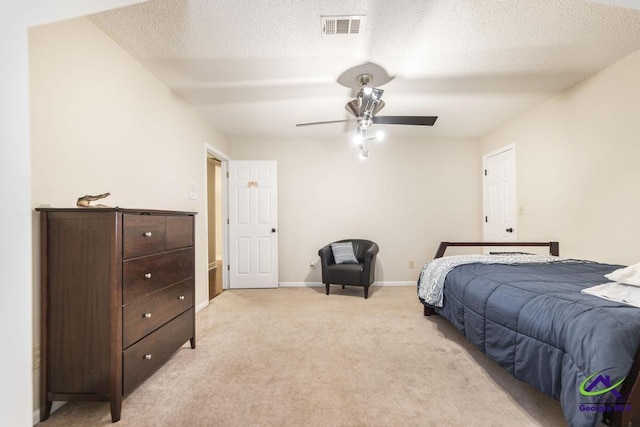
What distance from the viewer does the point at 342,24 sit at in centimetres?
192

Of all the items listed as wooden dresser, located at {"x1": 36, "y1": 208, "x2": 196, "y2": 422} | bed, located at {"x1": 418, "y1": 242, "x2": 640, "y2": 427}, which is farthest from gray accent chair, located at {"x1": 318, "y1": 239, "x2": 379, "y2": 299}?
wooden dresser, located at {"x1": 36, "y1": 208, "x2": 196, "y2": 422}

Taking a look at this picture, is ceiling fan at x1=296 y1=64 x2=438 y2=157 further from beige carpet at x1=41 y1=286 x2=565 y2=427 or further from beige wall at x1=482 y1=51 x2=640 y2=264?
beige carpet at x1=41 y1=286 x2=565 y2=427

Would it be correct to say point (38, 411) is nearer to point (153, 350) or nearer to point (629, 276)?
point (153, 350)

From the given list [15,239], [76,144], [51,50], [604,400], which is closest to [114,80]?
[51,50]

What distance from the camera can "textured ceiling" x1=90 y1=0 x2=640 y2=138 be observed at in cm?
182

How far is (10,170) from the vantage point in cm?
96

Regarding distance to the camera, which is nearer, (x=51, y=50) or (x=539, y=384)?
(x=539, y=384)

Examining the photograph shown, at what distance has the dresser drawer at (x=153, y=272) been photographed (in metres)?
1.61

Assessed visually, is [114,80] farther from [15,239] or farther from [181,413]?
[181,413]

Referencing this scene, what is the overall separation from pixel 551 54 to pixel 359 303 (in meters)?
3.14

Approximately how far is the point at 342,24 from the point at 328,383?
95.9 inches

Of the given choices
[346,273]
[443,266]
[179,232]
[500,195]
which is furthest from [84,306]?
[500,195]

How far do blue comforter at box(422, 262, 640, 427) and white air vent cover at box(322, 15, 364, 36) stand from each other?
80.1 inches

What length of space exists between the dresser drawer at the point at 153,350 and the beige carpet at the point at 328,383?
0.14 meters
